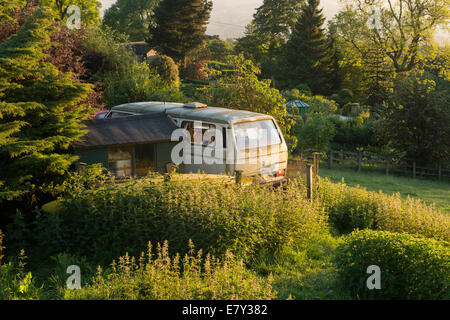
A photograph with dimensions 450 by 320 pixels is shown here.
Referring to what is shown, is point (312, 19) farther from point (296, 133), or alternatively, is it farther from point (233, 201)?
point (233, 201)

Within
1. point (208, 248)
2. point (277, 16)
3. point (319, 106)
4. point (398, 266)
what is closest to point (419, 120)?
point (319, 106)

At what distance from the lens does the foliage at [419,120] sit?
24.0 meters

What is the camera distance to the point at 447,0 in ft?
133

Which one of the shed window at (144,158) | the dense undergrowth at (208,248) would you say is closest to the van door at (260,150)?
the dense undergrowth at (208,248)

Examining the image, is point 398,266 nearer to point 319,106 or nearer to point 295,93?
point 319,106

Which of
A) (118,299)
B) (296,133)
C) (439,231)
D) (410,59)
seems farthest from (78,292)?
(410,59)

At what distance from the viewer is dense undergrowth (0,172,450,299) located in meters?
5.69

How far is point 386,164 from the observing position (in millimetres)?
25016

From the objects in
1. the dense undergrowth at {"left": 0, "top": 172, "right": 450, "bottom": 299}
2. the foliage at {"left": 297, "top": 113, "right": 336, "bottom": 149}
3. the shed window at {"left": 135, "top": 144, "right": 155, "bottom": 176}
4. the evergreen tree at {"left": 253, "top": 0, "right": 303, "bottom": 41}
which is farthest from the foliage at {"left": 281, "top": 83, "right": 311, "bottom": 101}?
the dense undergrowth at {"left": 0, "top": 172, "right": 450, "bottom": 299}

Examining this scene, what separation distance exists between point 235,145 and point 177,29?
4391cm

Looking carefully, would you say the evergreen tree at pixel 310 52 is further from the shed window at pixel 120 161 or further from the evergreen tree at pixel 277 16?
the shed window at pixel 120 161

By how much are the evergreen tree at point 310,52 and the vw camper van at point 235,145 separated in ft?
139

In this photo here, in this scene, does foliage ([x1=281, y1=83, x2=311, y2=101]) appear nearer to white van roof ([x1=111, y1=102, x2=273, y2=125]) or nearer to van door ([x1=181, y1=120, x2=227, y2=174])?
white van roof ([x1=111, y1=102, x2=273, y2=125])
